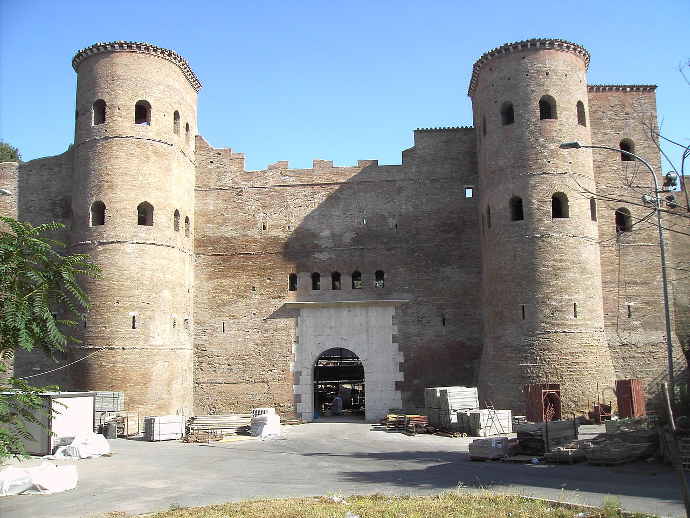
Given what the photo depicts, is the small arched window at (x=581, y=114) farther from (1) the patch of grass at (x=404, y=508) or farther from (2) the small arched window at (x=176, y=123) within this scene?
(1) the patch of grass at (x=404, y=508)

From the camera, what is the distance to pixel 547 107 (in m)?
21.8

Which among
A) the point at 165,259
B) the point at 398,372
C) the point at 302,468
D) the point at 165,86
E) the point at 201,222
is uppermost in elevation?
the point at 165,86

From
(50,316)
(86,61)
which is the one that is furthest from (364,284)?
(50,316)

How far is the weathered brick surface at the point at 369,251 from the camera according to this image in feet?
66.0

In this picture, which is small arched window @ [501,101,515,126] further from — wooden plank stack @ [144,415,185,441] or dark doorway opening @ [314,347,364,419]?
wooden plank stack @ [144,415,185,441]

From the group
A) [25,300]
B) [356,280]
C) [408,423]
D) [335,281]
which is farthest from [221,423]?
[25,300]

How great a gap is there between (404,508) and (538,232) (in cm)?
1337

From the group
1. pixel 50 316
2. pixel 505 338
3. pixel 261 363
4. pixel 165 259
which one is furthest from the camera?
pixel 261 363

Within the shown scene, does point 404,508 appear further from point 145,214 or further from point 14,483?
point 145,214

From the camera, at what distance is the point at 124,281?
20.5 m

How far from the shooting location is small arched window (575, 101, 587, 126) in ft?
71.6

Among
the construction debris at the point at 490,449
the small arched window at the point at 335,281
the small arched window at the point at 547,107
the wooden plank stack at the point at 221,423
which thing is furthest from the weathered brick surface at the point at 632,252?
the wooden plank stack at the point at 221,423

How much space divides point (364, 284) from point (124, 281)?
8268mm

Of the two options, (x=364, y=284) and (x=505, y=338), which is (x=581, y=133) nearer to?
(x=505, y=338)
